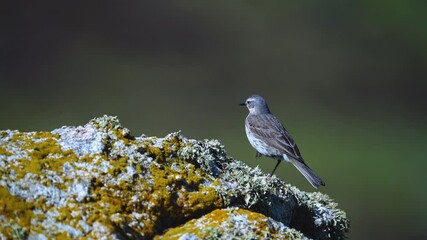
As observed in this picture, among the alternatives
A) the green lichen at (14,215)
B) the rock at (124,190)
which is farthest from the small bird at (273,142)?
the green lichen at (14,215)

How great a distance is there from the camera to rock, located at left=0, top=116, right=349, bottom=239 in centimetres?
590

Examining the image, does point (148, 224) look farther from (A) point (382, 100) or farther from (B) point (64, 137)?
(A) point (382, 100)

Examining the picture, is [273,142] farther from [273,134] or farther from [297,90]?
[297,90]

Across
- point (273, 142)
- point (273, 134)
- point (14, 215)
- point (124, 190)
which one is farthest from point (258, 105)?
point (14, 215)

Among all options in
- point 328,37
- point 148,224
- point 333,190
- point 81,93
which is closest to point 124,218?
point 148,224

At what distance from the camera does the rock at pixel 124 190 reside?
590 centimetres

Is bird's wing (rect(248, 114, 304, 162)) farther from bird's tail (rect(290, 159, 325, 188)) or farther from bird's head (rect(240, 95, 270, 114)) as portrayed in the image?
bird's head (rect(240, 95, 270, 114))

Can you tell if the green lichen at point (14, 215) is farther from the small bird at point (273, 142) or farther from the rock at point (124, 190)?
the small bird at point (273, 142)

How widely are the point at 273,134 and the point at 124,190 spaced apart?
5.66 m

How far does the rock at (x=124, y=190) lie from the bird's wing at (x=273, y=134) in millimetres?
3895

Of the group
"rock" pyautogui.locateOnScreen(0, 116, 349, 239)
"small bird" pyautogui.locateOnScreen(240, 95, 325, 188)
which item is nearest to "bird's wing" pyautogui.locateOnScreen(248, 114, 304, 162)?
"small bird" pyautogui.locateOnScreen(240, 95, 325, 188)

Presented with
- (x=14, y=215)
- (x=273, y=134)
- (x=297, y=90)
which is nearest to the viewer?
(x=14, y=215)

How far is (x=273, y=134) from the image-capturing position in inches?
462

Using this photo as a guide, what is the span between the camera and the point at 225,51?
35.4 m
